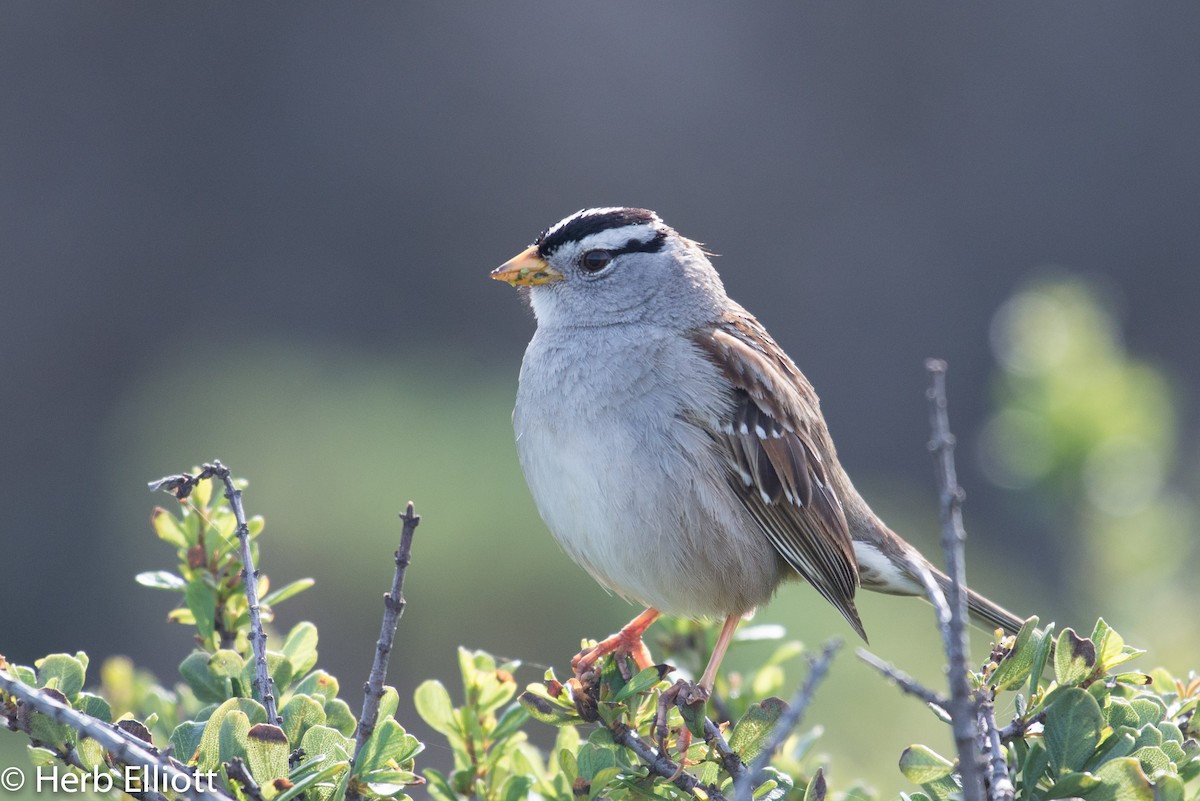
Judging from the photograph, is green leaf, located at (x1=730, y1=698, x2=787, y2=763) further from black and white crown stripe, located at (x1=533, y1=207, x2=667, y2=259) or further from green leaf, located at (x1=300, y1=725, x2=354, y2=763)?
black and white crown stripe, located at (x1=533, y1=207, x2=667, y2=259)

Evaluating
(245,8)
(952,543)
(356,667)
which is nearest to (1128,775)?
(952,543)

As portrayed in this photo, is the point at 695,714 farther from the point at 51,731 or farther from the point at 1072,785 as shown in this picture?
the point at 51,731

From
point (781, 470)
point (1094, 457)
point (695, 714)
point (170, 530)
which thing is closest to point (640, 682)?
point (695, 714)

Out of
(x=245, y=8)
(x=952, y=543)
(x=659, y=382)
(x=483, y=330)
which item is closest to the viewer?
(x=952, y=543)

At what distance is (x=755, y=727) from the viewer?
6.20 feet

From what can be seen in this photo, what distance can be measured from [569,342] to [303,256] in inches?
256

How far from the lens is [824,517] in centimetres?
290

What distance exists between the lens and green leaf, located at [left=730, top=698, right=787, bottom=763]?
1854 millimetres

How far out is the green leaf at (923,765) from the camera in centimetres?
162

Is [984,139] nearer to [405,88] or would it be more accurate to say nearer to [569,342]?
[405,88]

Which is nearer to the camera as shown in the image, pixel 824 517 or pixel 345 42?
pixel 824 517

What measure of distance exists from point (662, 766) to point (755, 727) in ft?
0.50

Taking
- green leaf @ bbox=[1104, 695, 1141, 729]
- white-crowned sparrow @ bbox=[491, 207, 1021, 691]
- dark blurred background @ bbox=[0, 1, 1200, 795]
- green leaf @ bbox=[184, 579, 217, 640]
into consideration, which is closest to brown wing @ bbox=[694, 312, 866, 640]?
white-crowned sparrow @ bbox=[491, 207, 1021, 691]

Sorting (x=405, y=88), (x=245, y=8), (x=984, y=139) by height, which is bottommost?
(x=984, y=139)
